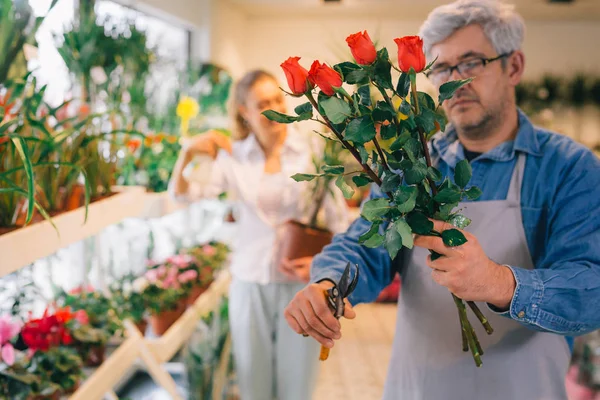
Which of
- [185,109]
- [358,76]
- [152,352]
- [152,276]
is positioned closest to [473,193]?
[358,76]

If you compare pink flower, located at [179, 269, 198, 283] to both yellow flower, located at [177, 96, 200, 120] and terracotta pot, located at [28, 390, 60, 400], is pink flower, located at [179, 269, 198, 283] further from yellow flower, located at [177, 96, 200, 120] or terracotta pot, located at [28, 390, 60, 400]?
terracotta pot, located at [28, 390, 60, 400]

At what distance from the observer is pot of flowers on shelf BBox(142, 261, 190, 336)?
2.87 m

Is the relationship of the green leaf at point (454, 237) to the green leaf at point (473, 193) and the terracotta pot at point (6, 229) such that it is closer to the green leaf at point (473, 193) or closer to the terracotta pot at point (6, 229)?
the green leaf at point (473, 193)

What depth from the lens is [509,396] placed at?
4.17 feet

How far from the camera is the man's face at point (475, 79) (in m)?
1.27

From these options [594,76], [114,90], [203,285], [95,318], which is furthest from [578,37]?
[95,318]

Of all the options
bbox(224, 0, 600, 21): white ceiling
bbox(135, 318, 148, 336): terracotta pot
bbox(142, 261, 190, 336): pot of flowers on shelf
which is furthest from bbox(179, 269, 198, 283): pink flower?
bbox(224, 0, 600, 21): white ceiling

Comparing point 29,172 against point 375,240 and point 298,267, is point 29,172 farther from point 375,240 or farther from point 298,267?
point 298,267

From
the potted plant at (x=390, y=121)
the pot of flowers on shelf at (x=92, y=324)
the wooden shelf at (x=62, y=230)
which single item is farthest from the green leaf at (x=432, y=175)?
the pot of flowers on shelf at (x=92, y=324)

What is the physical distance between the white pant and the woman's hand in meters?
0.26

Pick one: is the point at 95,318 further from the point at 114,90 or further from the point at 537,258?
the point at 537,258

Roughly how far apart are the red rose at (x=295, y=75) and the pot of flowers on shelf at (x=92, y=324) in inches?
55.0

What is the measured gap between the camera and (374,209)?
89 cm

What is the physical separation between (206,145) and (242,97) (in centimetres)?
25
